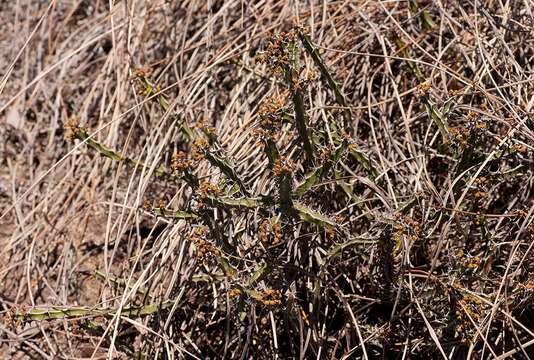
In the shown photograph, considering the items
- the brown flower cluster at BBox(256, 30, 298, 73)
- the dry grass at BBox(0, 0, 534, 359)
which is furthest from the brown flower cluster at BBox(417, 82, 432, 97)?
the brown flower cluster at BBox(256, 30, 298, 73)

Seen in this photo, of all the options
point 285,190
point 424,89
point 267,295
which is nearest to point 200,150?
point 285,190

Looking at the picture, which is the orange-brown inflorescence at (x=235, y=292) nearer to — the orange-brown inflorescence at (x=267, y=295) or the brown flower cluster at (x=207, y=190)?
the orange-brown inflorescence at (x=267, y=295)

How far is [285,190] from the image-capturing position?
144cm

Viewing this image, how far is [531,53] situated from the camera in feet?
6.23

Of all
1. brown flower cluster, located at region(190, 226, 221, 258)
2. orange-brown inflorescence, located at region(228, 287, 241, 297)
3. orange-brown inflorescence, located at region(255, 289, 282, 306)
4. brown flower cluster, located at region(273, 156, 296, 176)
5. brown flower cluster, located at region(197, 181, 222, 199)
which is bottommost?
orange-brown inflorescence, located at region(255, 289, 282, 306)

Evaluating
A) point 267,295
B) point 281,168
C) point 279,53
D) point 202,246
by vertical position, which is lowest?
point 267,295

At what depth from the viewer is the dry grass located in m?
1.51

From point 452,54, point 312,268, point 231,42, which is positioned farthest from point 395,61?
point 312,268

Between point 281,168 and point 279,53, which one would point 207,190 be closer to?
point 281,168

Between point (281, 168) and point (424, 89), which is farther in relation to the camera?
point (424, 89)

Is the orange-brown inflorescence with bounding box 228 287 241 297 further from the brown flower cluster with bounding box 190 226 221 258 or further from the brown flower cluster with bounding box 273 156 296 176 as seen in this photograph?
the brown flower cluster with bounding box 273 156 296 176

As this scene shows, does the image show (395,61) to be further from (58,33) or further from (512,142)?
(58,33)

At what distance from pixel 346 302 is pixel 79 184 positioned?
2.90 feet

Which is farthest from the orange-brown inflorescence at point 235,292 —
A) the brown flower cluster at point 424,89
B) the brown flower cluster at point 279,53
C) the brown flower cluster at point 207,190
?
the brown flower cluster at point 424,89
